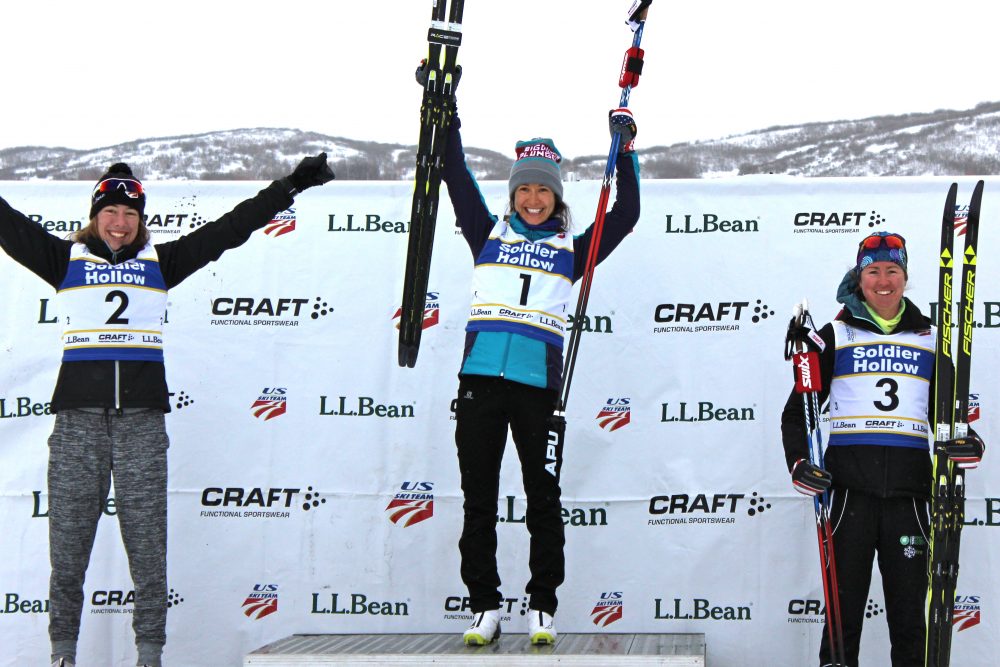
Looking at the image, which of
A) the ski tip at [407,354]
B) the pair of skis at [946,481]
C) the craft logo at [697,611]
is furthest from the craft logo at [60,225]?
the pair of skis at [946,481]

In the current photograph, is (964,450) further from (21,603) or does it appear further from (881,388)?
(21,603)

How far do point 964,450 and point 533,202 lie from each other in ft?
5.33

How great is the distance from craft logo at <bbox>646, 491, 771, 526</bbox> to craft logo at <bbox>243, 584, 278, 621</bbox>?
1.60m

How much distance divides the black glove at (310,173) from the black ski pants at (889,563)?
2.11 m

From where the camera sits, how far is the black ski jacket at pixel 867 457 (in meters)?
3.06

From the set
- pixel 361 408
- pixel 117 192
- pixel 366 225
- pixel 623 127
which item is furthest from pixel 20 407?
pixel 623 127

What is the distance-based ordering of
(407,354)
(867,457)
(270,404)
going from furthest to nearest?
1. (270,404)
2. (407,354)
3. (867,457)

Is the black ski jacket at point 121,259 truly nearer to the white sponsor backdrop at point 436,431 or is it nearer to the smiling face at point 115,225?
the smiling face at point 115,225

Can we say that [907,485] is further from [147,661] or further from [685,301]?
[147,661]

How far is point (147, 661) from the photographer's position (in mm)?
3184

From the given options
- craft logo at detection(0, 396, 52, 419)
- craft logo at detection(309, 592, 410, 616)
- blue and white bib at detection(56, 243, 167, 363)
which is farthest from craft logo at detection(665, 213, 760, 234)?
craft logo at detection(0, 396, 52, 419)

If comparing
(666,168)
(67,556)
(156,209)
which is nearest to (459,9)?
(666,168)

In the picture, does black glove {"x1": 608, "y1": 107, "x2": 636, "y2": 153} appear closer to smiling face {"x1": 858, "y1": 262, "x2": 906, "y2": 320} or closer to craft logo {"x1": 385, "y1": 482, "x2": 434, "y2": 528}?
smiling face {"x1": 858, "y1": 262, "x2": 906, "y2": 320}

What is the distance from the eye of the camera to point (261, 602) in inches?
159
